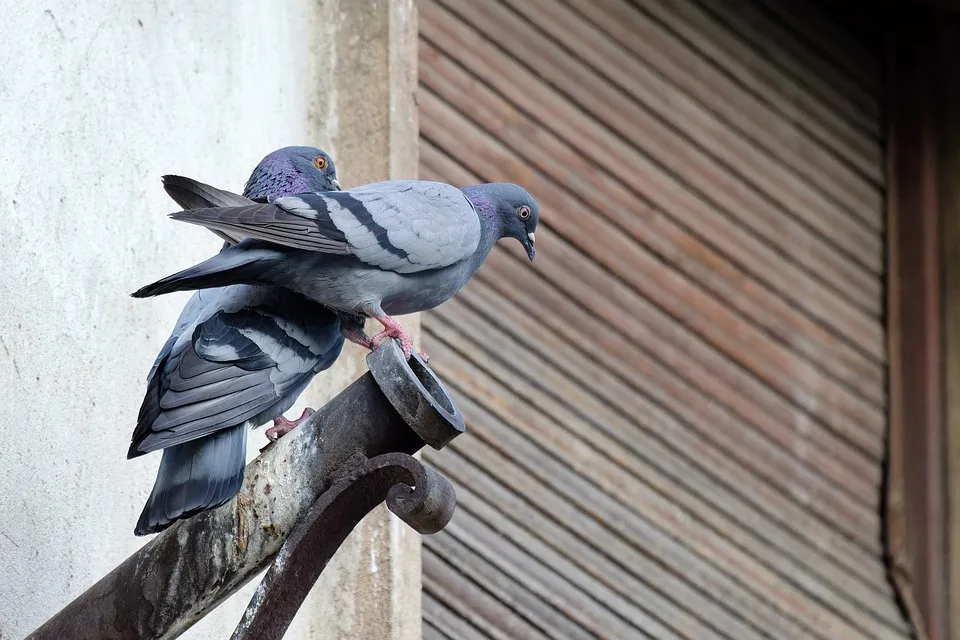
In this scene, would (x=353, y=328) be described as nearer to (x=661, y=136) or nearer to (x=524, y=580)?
(x=524, y=580)

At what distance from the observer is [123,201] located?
352 centimetres

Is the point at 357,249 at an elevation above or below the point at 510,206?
below

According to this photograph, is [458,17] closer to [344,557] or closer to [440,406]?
[344,557]

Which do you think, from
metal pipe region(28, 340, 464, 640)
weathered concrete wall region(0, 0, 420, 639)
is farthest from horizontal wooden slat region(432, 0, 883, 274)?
metal pipe region(28, 340, 464, 640)

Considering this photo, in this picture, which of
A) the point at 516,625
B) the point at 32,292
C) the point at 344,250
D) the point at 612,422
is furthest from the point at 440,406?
the point at 612,422

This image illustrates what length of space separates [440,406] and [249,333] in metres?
0.44

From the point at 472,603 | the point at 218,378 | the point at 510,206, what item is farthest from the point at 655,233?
the point at 218,378

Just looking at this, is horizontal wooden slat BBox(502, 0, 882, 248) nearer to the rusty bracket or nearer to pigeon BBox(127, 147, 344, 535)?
pigeon BBox(127, 147, 344, 535)

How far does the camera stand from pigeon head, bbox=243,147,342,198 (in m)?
3.21

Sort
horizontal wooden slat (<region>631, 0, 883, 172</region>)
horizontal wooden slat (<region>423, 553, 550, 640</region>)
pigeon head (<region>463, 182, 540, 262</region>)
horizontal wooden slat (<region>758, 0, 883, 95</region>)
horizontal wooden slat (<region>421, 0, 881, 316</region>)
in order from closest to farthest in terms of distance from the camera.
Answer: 1. pigeon head (<region>463, 182, 540, 262</region>)
2. horizontal wooden slat (<region>423, 553, 550, 640</region>)
3. horizontal wooden slat (<region>421, 0, 881, 316</region>)
4. horizontal wooden slat (<region>631, 0, 883, 172</region>)
5. horizontal wooden slat (<region>758, 0, 883, 95</region>)

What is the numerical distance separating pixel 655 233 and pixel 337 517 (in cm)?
277

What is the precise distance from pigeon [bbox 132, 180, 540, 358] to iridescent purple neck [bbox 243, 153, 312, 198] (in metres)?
0.24

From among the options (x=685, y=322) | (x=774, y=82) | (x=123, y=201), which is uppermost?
(x=774, y=82)

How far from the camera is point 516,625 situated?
4.36m
